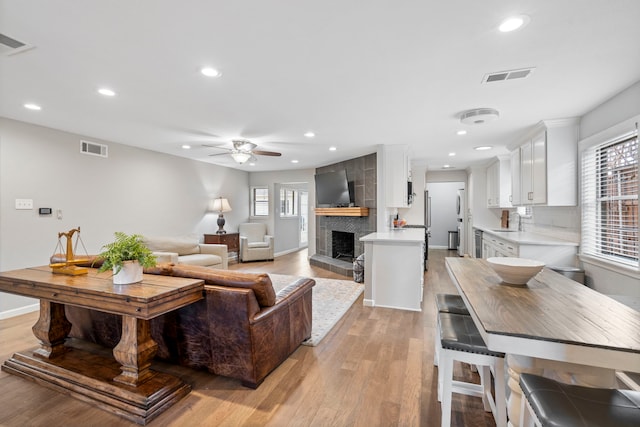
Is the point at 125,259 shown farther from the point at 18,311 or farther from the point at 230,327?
the point at 18,311

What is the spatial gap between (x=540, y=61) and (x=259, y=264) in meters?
6.17

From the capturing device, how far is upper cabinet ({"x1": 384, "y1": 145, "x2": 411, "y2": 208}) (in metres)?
4.95

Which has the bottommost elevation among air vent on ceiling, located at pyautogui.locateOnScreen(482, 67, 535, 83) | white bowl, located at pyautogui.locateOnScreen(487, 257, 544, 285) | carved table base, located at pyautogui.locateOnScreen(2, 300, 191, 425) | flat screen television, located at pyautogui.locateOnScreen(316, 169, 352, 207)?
carved table base, located at pyautogui.locateOnScreen(2, 300, 191, 425)

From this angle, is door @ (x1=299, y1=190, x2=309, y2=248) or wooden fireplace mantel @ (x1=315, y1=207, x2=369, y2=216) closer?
wooden fireplace mantel @ (x1=315, y1=207, x2=369, y2=216)

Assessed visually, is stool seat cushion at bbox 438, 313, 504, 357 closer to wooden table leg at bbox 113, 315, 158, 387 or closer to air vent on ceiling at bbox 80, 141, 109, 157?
wooden table leg at bbox 113, 315, 158, 387

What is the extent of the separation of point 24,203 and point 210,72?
3275 mm

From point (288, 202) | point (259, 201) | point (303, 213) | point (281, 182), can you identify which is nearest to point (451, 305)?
point (281, 182)

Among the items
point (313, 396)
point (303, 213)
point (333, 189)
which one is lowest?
point (313, 396)

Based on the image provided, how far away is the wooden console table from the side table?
13.2ft

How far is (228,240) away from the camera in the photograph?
685cm

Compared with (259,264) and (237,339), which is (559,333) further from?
(259,264)

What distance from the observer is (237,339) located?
6.98ft

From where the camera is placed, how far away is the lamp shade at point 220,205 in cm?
676

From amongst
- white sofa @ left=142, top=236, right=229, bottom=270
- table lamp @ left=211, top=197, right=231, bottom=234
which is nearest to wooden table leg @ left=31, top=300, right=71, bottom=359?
white sofa @ left=142, top=236, right=229, bottom=270
